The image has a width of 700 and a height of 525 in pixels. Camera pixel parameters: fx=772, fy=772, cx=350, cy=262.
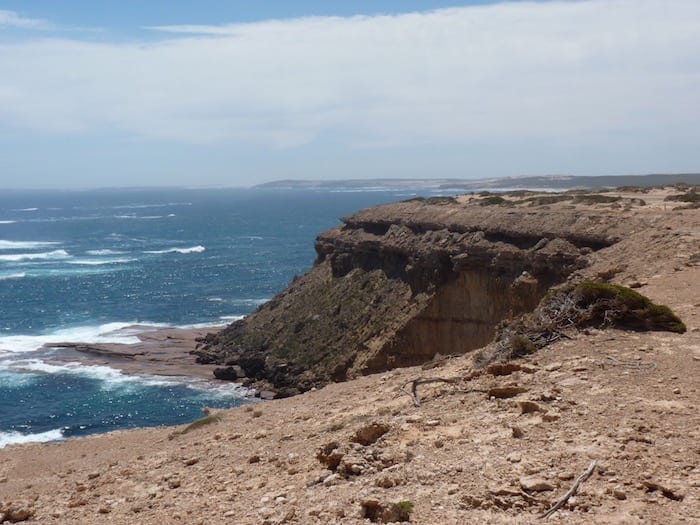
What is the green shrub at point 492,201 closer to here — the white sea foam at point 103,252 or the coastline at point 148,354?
the coastline at point 148,354

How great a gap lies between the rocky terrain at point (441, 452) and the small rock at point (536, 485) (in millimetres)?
18

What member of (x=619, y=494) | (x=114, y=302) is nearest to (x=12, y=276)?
(x=114, y=302)

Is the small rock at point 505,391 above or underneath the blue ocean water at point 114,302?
above

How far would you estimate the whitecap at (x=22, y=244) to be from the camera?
138062 millimetres

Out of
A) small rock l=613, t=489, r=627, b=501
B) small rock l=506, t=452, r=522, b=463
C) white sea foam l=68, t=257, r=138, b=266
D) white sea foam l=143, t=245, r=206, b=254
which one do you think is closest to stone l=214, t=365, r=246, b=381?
small rock l=506, t=452, r=522, b=463

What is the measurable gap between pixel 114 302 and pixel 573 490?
7474cm

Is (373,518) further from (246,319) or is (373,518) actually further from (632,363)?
(246,319)

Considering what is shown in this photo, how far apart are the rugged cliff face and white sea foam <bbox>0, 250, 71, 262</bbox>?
6861 cm

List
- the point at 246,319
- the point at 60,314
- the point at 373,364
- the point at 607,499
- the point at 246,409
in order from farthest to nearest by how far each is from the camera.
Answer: the point at 60,314 < the point at 246,319 < the point at 373,364 < the point at 246,409 < the point at 607,499

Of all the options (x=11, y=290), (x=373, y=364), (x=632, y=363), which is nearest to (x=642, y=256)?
(x=632, y=363)

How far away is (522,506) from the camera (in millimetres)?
10000

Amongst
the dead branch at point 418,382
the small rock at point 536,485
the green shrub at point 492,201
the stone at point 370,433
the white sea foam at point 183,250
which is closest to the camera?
the small rock at point 536,485

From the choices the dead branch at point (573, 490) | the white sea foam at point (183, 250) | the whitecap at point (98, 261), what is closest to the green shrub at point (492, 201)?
the dead branch at point (573, 490)

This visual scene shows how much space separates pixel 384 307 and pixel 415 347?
466 centimetres
